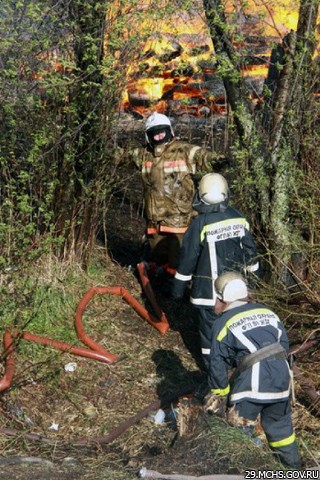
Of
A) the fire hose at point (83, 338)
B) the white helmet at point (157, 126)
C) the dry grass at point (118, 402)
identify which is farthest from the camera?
the white helmet at point (157, 126)

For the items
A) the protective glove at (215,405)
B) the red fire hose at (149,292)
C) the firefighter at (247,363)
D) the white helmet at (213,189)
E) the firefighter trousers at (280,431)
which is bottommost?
the red fire hose at (149,292)

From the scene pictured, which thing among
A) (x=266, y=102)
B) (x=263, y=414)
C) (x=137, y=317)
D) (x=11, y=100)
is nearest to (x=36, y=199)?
(x=11, y=100)

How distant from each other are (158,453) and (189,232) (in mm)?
1973

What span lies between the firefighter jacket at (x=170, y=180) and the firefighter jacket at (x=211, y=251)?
1188 mm

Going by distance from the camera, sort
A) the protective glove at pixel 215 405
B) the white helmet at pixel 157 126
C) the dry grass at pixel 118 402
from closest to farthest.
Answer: the dry grass at pixel 118 402 → the protective glove at pixel 215 405 → the white helmet at pixel 157 126

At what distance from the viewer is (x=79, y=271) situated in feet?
30.5

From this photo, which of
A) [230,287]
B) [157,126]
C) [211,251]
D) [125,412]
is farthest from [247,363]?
[157,126]

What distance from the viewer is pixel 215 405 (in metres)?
6.34

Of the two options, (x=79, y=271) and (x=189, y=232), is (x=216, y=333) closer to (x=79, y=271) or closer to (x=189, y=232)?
(x=189, y=232)

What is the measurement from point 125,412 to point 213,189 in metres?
1.97

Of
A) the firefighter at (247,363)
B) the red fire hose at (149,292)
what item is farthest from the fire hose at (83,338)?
the firefighter at (247,363)

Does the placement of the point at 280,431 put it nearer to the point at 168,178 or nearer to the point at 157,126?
the point at 168,178

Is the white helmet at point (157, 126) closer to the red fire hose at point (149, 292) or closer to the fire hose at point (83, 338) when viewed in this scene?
the red fire hose at point (149, 292)

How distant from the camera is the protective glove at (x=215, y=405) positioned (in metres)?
6.34
